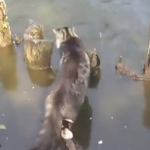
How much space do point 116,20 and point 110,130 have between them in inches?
103

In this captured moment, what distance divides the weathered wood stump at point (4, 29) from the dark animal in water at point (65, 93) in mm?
931

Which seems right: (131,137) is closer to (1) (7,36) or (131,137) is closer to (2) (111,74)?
(2) (111,74)

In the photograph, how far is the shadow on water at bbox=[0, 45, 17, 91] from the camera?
5.73m

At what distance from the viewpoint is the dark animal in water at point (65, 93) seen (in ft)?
13.4

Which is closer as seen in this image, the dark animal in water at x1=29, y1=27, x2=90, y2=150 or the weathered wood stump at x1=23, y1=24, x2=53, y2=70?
the dark animal in water at x1=29, y1=27, x2=90, y2=150

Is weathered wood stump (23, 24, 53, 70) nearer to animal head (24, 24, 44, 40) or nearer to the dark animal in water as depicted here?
animal head (24, 24, 44, 40)

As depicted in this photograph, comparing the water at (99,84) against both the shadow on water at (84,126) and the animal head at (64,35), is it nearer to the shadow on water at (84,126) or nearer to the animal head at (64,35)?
the shadow on water at (84,126)

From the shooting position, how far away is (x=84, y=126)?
16.4 ft

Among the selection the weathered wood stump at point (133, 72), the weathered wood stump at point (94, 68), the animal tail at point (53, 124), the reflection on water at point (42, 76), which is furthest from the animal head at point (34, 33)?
the animal tail at point (53, 124)

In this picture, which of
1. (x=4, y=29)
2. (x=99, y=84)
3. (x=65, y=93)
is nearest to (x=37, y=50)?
(x=4, y=29)

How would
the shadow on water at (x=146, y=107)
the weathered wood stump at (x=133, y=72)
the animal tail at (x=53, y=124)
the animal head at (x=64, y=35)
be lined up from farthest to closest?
the weathered wood stump at (x=133, y=72) → the animal head at (x=64, y=35) → the shadow on water at (x=146, y=107) → the animal tail at (x=53, y=124)

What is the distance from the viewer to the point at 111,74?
19.1 feet

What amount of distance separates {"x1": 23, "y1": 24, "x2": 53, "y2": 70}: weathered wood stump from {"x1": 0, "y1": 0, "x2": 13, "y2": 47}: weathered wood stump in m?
0.42

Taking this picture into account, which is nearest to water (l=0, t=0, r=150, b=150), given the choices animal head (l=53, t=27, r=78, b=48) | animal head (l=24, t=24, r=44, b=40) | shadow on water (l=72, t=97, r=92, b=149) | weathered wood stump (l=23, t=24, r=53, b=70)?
shadow on water (l=72, t=97, r=92, b=149)
